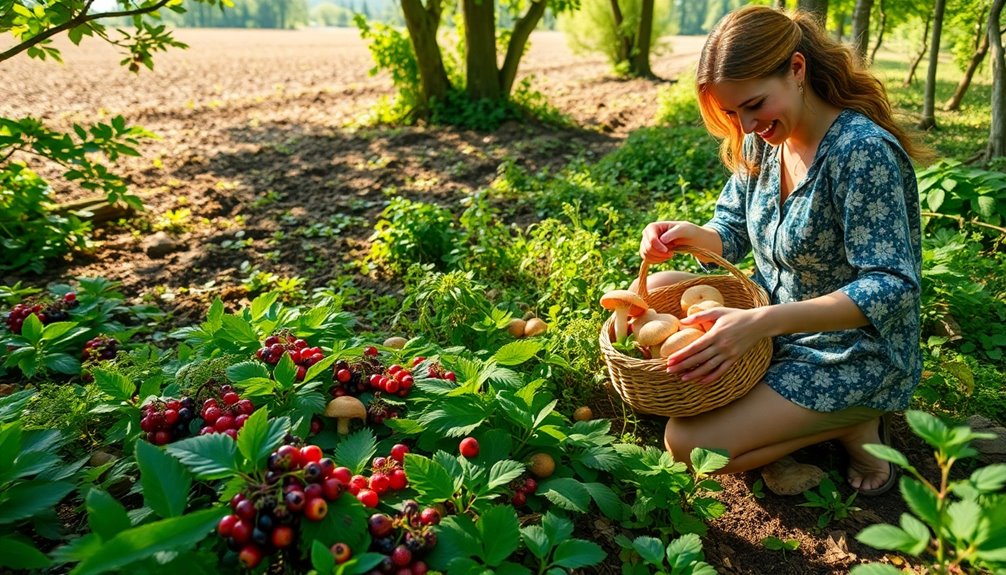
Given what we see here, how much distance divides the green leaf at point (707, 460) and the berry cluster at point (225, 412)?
50.6 inches

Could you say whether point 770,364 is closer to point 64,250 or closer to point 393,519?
point 393,519

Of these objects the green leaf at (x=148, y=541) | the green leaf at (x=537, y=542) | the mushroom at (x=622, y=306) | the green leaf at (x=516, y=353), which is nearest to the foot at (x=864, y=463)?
the mushroom at (x=622, y=306)

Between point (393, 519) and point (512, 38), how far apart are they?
8.20 meters

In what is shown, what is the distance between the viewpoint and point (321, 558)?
129cm

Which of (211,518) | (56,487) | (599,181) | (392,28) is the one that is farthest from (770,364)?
(392,28)

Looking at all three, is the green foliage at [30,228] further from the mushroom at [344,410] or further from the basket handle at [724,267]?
the basket handle at [724,267]

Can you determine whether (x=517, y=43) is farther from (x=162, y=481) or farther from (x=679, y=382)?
(x=162, y=481)

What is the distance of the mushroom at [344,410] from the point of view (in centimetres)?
196

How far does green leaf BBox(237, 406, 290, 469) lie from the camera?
1475mm

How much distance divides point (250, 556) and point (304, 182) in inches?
200

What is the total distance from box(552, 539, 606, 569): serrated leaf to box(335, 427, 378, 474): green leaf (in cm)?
56

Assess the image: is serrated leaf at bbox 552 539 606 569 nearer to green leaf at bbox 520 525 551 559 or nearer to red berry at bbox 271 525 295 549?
green leaf at bbox 520 525 551 559

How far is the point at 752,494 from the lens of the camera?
2.32m

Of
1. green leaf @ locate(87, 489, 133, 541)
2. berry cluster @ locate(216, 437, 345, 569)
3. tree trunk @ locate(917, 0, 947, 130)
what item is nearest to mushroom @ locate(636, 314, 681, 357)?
berry cluster @ locate(216, 437, 345, 569)
